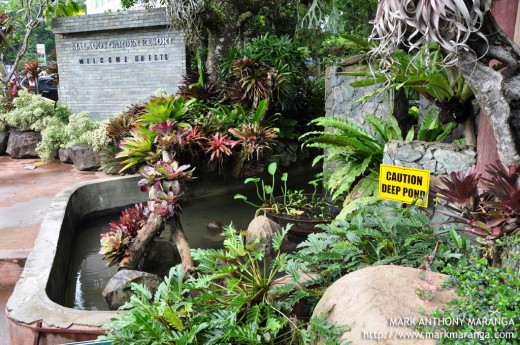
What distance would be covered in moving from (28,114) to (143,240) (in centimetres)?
636

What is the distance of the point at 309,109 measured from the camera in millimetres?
7941

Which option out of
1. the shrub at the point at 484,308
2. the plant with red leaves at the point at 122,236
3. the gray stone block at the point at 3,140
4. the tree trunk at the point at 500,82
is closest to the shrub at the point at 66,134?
the gray stone block at the point at 3,140

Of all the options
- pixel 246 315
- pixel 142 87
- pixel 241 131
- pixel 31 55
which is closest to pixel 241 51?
pixel 241 131

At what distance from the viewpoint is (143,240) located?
3986 millimetres

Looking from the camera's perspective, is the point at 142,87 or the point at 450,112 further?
the point at 142,87

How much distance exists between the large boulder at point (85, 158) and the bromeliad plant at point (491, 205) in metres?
6.46

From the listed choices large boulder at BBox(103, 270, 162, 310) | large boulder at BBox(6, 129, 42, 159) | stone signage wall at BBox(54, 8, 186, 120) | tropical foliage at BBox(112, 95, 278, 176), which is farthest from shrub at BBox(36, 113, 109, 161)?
large boulder at BBox(103, 270, 162, 310)

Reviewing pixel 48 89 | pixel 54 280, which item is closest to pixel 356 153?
pixel 54 280

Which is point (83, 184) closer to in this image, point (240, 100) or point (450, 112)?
point (240, 100)

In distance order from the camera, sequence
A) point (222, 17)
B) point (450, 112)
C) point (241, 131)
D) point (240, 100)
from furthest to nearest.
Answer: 1. point (222, 17)
2. point (240, 100)
3. point (241, 131)
4. point (450, 112)

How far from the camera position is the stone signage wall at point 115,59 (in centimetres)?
898

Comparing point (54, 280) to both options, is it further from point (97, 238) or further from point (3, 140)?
point (3, 140)

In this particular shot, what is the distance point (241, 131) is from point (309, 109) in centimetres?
225

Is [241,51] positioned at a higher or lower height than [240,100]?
higher
